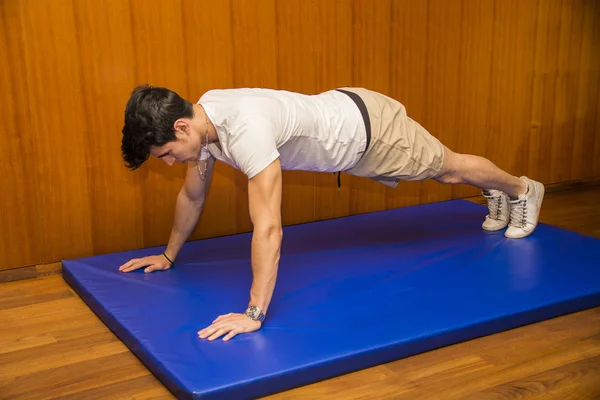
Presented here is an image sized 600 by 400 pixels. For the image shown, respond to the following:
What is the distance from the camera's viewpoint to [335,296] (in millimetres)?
2514

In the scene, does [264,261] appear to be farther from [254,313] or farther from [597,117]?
[597,117]

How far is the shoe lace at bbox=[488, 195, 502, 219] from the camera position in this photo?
3.23 m

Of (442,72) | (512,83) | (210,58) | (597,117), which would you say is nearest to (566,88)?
(597,117)

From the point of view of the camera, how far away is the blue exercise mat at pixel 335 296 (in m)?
2.05

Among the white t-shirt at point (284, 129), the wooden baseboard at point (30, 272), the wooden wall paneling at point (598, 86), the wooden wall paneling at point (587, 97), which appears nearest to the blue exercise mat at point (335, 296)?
the wooden baseboard at point (30, 272)

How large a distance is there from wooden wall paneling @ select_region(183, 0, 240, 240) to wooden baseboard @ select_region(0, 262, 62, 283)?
61cm

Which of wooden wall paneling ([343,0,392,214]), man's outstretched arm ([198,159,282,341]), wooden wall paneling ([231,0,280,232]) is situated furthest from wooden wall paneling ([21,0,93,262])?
wooden wall paneling ([343,0,392,214])

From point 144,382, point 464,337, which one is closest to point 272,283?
point 144,382

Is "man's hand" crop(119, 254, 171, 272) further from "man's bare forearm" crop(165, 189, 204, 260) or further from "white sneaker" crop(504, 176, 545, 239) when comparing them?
"white sneaker" crop(504, 176, 545, 239)

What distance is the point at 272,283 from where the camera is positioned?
2221 mm

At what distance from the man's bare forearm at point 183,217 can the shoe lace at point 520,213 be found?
1347mm

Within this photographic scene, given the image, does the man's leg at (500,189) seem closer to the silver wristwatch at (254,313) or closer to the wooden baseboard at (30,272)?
the silver wristwatch at (254,313)

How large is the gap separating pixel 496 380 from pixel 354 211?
1691 millimetres

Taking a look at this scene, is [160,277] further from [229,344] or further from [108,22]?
[108,22]
